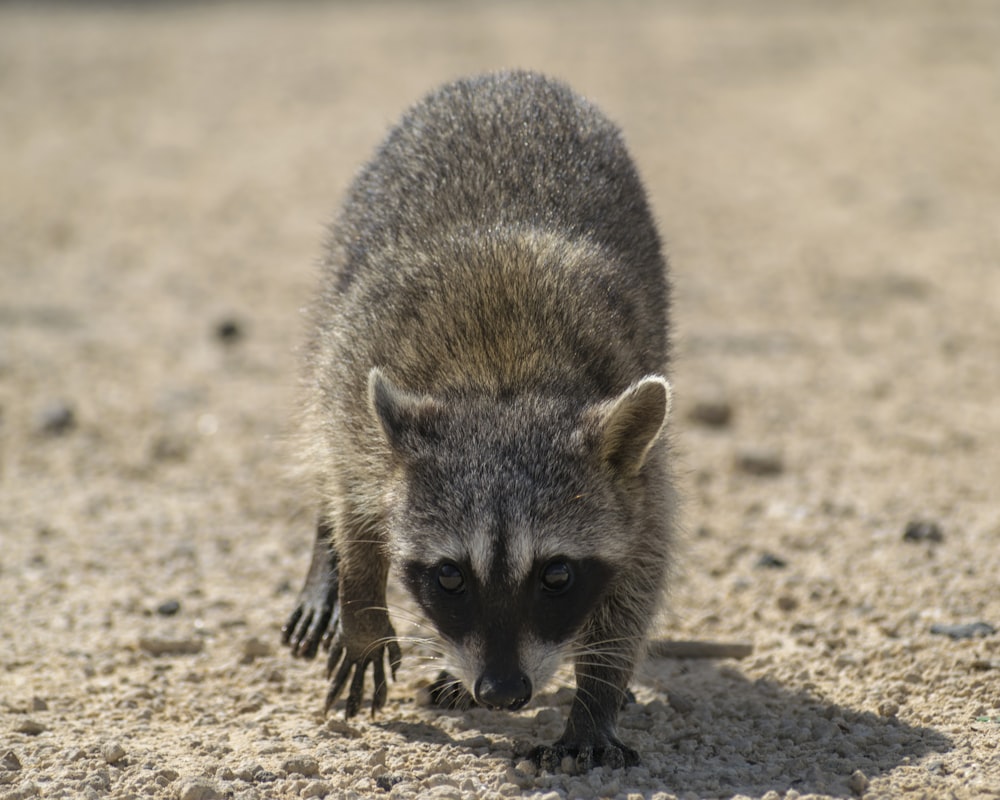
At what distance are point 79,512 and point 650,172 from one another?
8.77 meters

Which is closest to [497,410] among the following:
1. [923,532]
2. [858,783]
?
[858,783]

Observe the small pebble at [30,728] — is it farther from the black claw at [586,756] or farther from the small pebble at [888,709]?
the small pebble at [888,709]

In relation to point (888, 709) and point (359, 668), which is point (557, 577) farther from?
point (888, 709)

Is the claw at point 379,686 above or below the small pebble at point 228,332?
below

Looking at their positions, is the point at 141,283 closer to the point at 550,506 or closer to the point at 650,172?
the point at 650,172

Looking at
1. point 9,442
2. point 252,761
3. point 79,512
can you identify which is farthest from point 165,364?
point 252,761

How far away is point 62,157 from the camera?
15.5m

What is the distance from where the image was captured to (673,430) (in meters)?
5.63

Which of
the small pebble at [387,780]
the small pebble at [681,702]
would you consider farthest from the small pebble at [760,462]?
the small pebble at [387,780]

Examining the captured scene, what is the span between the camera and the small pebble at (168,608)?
6188 millimetres

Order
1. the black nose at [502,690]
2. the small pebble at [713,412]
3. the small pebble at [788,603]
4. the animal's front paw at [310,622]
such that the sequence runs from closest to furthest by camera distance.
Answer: the black nose at [502,690], the animal's front paw at [310,622], the small pebble at [788,603], the small pebble at [713,412]

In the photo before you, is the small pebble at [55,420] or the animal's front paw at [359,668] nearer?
the animal's front paw at [359,668]

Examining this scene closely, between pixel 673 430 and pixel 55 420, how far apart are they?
4388 mm

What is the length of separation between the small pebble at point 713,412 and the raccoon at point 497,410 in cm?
244
